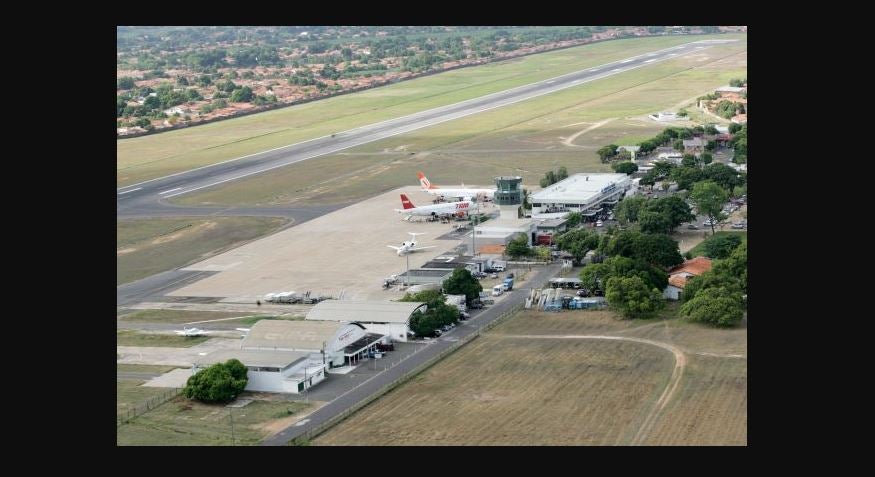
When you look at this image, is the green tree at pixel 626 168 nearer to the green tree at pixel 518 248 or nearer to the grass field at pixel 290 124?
the green tree at pixel 518 248

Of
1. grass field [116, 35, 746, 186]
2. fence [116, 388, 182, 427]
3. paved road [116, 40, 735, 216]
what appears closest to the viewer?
fence [116, 388, 182, 427]

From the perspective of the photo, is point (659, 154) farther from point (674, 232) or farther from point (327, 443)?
point (327, 443)

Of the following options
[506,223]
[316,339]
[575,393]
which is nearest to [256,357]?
[316,339]

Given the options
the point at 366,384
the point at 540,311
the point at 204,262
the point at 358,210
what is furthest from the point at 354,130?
the point at 366,384

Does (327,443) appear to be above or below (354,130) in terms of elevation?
below

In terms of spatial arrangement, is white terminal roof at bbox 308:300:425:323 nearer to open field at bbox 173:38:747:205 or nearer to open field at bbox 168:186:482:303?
open field at bbox 168:186:482:303

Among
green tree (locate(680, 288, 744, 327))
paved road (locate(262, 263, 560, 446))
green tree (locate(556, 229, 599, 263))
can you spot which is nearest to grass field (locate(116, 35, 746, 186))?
green tree (locate(556, 229, 599, 263))
